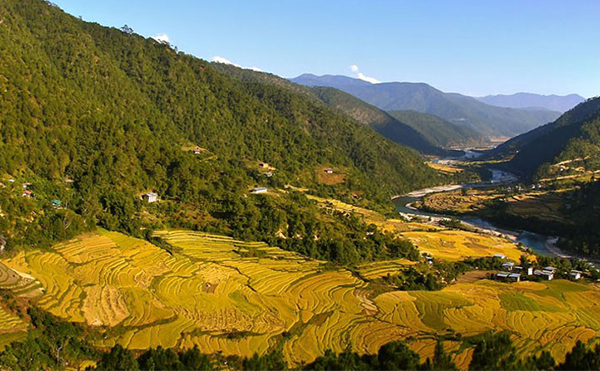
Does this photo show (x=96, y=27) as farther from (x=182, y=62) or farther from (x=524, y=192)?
(x=524, y=192)

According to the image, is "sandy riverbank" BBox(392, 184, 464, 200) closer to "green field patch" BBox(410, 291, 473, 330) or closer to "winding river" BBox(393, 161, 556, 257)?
"winding river" BBox(393, 161, 556, 257)

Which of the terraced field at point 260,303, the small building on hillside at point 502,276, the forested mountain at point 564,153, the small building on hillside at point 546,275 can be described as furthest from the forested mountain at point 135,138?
the forested mountain at point 564,153

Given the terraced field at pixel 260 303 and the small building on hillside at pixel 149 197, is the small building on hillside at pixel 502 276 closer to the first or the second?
the terraced field at pixel 260 303

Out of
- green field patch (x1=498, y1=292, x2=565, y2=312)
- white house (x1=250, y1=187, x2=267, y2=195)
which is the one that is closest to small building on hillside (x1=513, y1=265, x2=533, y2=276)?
green field patch (x1=498, y1=292, x2=565, y2=312)

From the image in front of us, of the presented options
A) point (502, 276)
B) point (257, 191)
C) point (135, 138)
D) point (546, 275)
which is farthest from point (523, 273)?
point (135, 138)

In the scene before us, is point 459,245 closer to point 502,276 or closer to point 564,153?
point 502,276

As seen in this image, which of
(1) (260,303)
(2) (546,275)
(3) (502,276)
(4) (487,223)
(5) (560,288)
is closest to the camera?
(1) (260,303)
